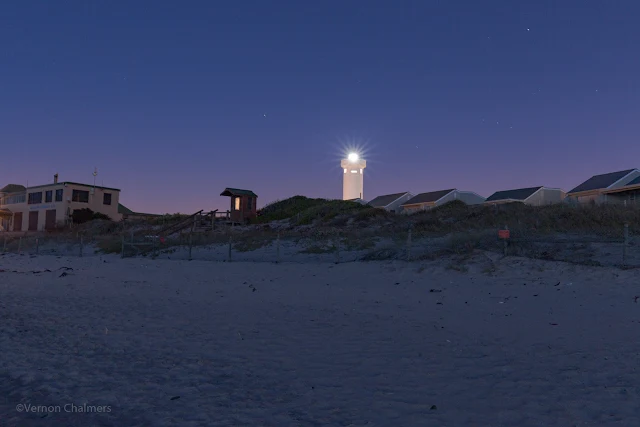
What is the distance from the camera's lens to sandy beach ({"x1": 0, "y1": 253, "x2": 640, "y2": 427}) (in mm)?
4219

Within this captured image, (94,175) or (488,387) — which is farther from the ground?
(94,175)

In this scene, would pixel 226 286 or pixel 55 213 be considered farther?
pixel 55 213

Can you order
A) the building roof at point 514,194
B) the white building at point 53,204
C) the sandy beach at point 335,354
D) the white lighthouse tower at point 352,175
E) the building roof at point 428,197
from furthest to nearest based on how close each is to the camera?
the white lighthouse tower at point 352,175, the building roof at point 428,197, the white building at point 53,204, the building roof at point 514,194, the sandy beach at point 335,354

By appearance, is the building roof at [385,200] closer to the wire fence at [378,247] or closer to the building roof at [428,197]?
the building roof at [428,197]

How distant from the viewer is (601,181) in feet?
148

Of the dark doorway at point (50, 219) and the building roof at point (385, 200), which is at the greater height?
the building roof at point (385, 200)

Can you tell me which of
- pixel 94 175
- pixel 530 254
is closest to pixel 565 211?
pixel 530 254

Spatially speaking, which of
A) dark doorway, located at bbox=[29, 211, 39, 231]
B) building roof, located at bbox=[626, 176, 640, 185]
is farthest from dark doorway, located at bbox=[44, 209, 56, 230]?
building roof, located at bbox=[626, 176, 640, 185]

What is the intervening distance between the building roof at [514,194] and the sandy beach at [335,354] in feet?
138

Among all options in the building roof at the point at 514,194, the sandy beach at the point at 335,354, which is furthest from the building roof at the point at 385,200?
the sandy beach at the point at 335,354

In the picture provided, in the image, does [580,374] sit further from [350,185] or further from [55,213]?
[350,185]

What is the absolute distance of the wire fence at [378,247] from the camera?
48.9ft

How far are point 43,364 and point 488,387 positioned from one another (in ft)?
17.8

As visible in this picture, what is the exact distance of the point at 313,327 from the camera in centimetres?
805
